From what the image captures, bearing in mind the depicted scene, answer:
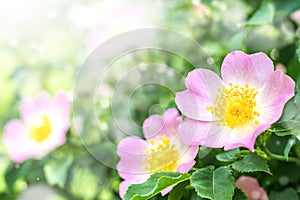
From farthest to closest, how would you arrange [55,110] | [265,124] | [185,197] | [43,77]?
[43,77] → [55,110] → [185,197] → [265,124]

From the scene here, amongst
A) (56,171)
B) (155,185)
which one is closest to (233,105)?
(155,185)

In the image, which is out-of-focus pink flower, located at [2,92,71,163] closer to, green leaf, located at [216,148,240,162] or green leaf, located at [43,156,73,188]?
green leaf, located at [43,156,73,188]

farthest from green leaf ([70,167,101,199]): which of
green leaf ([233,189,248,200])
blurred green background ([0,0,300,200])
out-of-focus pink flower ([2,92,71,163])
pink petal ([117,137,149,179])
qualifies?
green leaf ([233,189,248,200])

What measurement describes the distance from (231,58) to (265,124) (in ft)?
0.22

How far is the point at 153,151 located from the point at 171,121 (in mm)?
41

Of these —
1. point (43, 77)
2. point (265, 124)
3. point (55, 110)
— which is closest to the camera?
point (265, 124)

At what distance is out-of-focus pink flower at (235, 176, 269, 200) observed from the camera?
62cm

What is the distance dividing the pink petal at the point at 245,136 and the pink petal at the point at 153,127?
0.09 meters

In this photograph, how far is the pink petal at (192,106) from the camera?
0.52m

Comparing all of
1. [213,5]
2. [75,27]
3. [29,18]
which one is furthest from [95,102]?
[29,18]

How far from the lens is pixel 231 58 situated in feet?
1.70

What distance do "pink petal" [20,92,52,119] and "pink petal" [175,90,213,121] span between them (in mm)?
569

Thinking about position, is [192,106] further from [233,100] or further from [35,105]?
[35,105]

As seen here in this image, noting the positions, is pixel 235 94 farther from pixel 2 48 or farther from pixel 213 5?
pixel 2 48
